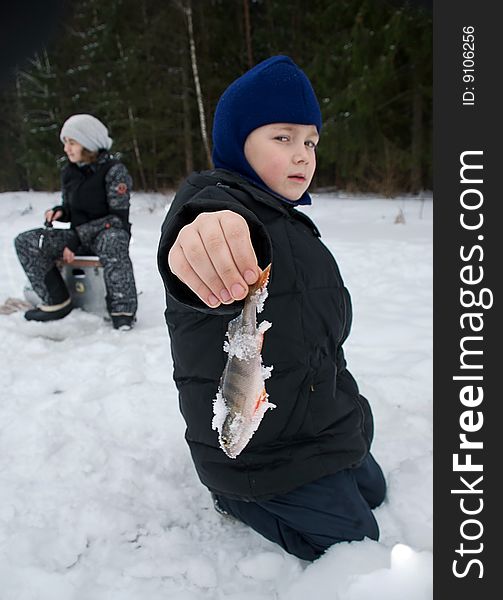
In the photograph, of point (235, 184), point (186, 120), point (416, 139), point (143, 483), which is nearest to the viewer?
point (235, 184)

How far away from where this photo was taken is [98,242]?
384 centimetres

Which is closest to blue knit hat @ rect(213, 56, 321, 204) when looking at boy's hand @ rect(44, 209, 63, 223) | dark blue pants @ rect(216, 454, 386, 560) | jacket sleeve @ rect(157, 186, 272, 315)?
jacket sleeve @ rect(157, 186, 272, 315)

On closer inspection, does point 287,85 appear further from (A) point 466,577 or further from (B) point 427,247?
(B) point 427,247

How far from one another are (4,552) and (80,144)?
9.73ft

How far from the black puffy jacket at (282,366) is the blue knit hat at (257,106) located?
110 mm

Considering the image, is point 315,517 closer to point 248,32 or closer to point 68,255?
point 68,255

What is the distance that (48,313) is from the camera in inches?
151

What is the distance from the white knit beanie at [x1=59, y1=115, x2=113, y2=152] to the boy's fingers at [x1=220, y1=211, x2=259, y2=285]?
323 cm

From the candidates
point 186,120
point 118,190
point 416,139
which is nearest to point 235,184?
point 118,190

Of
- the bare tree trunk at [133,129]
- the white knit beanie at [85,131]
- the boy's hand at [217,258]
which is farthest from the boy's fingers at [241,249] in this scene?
the bare tree trunk at [133,129]

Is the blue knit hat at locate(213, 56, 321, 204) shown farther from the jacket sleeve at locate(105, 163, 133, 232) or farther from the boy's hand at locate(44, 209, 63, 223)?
the boy's hand at locate(44, 209, 63, 223)

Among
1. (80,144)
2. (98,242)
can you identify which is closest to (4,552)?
(98,242)

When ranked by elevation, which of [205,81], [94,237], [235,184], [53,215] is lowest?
[94,237]

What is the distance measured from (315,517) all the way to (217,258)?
1.11m
